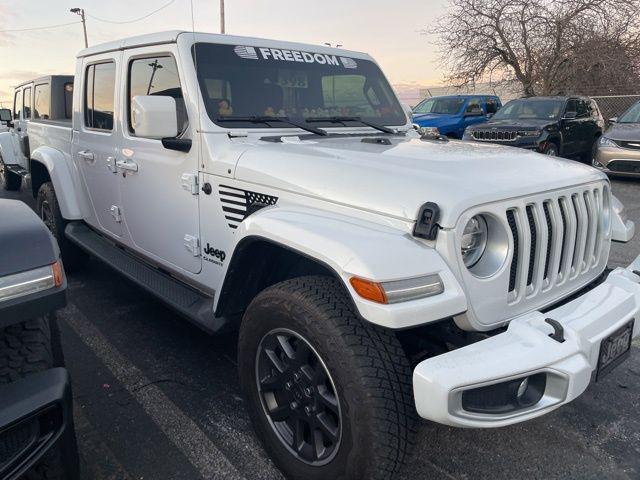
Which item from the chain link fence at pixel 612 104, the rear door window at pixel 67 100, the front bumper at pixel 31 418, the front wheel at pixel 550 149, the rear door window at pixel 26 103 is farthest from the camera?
the chain link fence at pixel 612 104

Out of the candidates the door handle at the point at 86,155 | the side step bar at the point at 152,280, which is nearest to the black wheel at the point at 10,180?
the side step bar at the point at 152,280

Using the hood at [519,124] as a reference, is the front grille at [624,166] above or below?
below

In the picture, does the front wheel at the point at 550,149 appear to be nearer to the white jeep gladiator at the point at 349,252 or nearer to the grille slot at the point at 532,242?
the white jeep gladiator at the point at 349,252

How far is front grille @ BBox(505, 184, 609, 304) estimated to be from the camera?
85.2 inches

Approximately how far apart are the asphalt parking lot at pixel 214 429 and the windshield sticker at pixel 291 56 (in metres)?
1.91

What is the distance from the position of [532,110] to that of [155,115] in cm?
1046

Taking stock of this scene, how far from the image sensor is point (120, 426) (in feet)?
9.07

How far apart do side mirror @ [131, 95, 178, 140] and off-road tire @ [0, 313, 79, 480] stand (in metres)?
1.20

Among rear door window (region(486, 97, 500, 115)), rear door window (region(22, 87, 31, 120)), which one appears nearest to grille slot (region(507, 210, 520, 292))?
rear door window (region(22, 87, 31, 120))

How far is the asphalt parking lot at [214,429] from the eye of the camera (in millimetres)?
2463

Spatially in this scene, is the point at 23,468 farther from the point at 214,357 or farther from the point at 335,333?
the point at 214,357

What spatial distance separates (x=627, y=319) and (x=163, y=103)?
7.93 ft

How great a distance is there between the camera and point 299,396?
223 cm

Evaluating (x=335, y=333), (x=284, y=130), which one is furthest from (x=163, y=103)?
(x=335, y=333)
